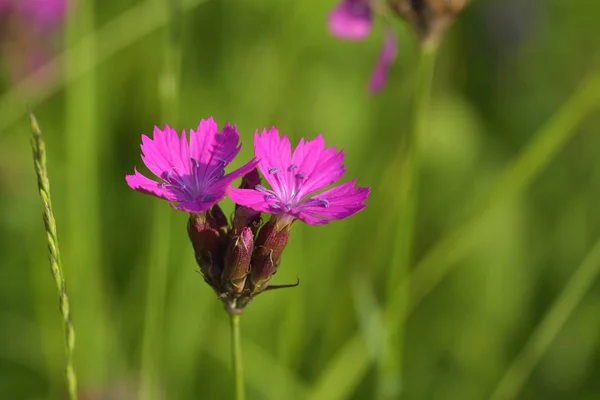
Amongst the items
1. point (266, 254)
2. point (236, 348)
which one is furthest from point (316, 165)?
point (236, 348)

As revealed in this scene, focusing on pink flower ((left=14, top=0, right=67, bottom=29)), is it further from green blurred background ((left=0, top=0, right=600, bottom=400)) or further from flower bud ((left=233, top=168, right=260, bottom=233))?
flower bud ((left=233, top=168, right=260, bottom=233))

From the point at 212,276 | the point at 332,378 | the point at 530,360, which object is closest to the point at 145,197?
the point at 332,378

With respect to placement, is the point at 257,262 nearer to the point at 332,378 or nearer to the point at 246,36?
the point at 332,378

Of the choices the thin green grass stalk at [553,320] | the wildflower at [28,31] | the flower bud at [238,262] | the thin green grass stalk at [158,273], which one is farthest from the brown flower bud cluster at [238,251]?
the wildflower at [28,31]

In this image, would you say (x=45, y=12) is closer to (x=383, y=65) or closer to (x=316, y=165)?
(x=383, y=65)

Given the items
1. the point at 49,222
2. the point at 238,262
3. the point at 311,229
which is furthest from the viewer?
the point at 311,229

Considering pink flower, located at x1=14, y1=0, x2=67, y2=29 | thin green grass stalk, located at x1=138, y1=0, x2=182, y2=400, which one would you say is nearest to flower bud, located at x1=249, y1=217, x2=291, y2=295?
thin green grass stalk, located at x1=138, y1=0, x2=182, y2=400

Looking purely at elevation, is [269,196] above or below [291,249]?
below
